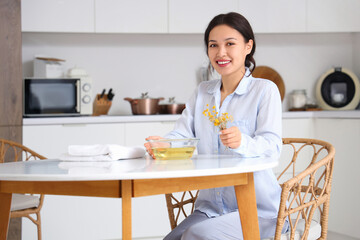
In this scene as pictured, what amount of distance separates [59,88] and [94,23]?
546mm

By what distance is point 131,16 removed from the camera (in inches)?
156

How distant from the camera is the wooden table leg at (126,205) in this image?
136 centimetres

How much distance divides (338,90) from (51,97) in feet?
7.48

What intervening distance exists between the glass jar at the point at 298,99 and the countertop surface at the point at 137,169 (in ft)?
9.01

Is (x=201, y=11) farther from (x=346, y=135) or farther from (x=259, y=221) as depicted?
(x=259, y=221)

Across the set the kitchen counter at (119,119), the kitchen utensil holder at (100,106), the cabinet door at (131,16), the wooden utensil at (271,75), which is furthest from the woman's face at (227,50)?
the wooden utensil at (271,75)

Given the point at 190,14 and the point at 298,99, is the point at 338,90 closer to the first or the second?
the point at 298,99

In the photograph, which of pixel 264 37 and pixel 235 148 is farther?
pixel 264 37

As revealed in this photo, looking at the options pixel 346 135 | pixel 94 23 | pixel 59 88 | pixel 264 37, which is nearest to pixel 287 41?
pixel 264 37

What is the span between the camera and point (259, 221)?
1.81 m

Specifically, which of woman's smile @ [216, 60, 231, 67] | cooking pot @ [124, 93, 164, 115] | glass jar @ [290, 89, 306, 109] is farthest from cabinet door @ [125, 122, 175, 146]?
woman's smile @ [216, 60, 231, 67]

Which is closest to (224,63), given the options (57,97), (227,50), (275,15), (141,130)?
(227,50)

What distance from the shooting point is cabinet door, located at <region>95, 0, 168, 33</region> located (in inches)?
154

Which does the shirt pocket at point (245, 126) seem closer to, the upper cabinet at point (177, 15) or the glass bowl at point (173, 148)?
the glass bowl at point (173, 148)
